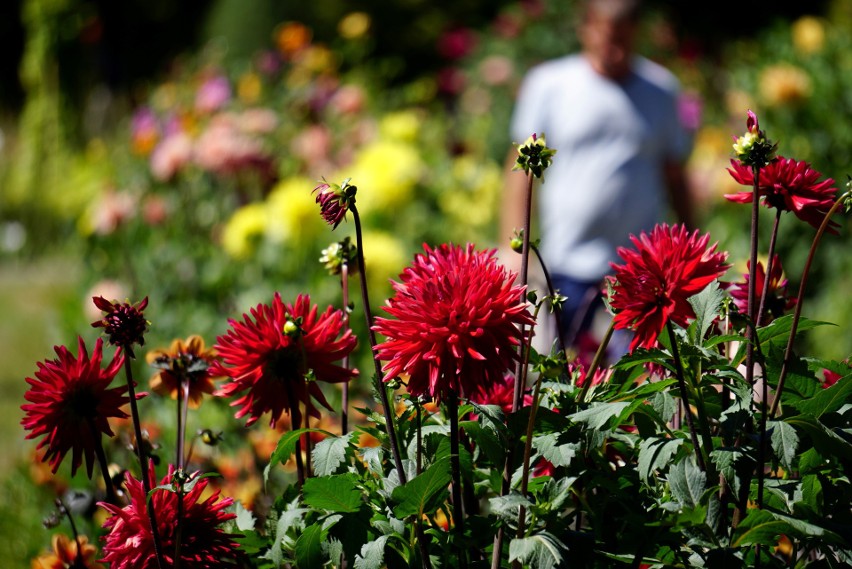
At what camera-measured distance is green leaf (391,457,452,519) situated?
0.90 metres

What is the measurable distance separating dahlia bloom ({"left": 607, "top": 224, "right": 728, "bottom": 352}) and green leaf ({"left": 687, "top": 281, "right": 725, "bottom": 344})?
2cm

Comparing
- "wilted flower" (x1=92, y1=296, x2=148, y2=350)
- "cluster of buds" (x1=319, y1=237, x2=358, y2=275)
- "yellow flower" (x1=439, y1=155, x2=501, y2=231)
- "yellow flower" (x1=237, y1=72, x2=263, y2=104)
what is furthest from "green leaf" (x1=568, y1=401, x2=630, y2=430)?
"yellow flower" (x1=237, y1=72, x2=263, y2=104)

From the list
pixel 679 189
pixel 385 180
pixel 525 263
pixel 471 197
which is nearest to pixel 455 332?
pixel 525 263

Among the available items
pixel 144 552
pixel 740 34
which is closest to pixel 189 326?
pixel 144 552

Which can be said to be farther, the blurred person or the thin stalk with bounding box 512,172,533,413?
the blurred person

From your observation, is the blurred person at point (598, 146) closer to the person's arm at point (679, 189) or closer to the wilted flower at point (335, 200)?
the person's arm at point (679, 189)

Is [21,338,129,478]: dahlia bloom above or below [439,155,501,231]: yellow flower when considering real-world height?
below

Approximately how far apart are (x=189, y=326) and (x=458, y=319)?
109 inches

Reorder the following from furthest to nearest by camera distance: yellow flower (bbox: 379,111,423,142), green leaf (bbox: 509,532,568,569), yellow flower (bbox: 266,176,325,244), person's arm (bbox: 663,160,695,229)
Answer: yellow flower (bbox: 379,111,423,142) → yellow flower (bbox: 266,176,325,244) → person's arm (bbox: 663,160,695,229) → green leaf (bbox: 509,532,568,569)

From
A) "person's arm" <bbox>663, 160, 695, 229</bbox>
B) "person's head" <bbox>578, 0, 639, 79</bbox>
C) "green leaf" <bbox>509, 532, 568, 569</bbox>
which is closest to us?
"green leaf" <bbox>509, 532, 568, 569</bbox>

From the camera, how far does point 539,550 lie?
2.89ft

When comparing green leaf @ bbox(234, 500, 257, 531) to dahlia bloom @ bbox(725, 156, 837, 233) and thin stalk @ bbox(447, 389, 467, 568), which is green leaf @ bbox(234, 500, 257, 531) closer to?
thin stalk @ bbox(447, 389, 467, 568)

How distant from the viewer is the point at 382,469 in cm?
101

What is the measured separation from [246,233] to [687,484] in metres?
3.02
